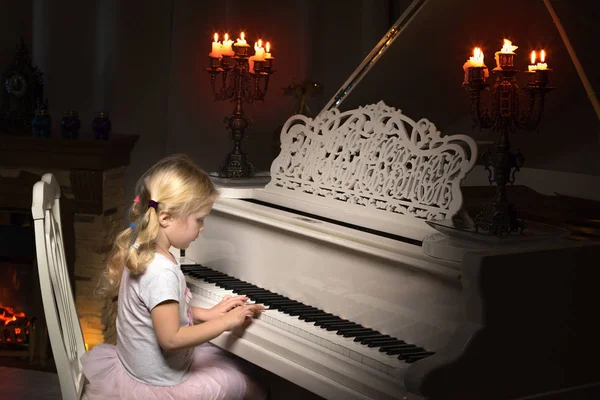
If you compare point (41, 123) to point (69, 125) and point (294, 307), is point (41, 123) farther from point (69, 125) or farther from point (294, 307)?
point (294, 307)

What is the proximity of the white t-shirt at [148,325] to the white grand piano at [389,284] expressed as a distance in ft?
0.62

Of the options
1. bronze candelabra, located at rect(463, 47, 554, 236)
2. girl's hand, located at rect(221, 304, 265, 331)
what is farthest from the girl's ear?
bronze candelabra, located at rect(463, 47, 554, 236)

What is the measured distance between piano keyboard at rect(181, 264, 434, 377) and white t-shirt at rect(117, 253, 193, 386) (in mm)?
263

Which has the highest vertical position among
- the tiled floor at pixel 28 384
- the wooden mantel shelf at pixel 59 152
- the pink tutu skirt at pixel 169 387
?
the wooden mantel shelf at pixel 59 152

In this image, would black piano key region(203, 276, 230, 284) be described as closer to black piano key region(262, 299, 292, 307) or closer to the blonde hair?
Result: black piano key region(262, 299, 292, 307)

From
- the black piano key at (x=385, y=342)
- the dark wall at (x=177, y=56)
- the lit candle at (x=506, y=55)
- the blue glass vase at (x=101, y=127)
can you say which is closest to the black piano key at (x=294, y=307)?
the black piano key at (x=385, y=342)

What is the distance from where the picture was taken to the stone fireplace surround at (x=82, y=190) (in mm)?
4438

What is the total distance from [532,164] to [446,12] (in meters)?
0.66

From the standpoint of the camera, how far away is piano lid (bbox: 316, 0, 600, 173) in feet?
9.96

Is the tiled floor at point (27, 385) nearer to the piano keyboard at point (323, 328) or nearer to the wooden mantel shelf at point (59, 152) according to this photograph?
the wooden mantel shelf at point (59, 152)

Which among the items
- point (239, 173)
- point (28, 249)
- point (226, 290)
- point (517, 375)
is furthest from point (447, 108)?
point (28, 249)

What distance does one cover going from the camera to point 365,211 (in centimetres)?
253

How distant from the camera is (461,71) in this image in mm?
3297

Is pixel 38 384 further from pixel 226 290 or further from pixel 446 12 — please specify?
pixel 446 12
